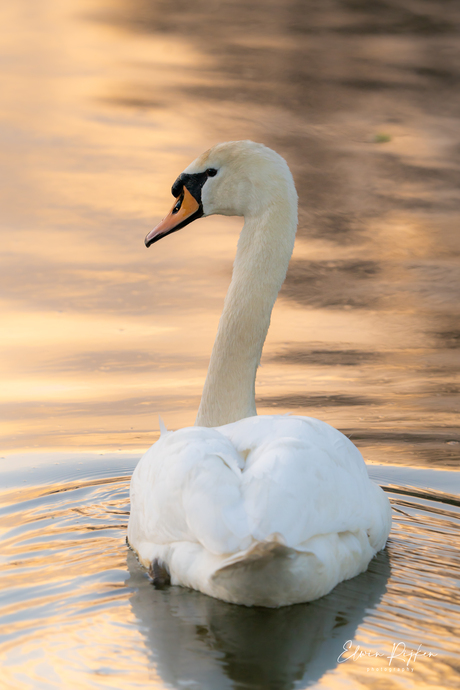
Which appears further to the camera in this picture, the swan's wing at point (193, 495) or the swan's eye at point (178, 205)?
the swan's eye at point (178, 205)

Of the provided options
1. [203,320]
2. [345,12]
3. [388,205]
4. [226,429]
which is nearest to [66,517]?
[226,429]

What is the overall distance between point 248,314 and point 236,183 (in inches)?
27.3

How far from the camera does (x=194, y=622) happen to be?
10.9 feet

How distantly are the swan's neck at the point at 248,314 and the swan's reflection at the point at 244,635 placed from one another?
4.09 ft

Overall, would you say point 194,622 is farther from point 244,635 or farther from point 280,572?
point 280,572

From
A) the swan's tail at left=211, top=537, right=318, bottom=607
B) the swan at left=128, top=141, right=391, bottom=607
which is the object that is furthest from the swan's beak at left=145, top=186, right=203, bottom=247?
Result: the swan's tail at left=211, top=537, right=318, bottom=607

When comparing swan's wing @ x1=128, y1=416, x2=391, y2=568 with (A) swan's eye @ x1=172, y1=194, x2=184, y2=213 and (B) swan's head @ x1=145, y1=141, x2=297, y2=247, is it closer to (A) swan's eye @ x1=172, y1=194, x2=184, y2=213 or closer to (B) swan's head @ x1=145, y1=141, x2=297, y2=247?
(B) swan's head @ x1=145, y1=141, x2=297, y2=247

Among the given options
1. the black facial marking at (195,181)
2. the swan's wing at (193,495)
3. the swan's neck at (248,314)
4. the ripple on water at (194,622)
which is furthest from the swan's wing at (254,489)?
the black facial marking at (195,181)

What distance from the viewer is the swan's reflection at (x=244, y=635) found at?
2.94 m

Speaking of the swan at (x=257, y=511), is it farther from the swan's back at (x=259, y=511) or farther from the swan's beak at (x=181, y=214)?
the swan's beak at (x=181, y=214)

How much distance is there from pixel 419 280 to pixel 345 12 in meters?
13.9

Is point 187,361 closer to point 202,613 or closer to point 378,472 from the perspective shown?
point 378,472

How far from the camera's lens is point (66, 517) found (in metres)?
4.49

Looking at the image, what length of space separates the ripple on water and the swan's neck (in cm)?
80
